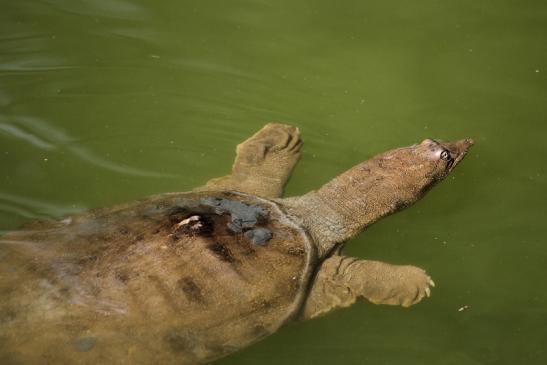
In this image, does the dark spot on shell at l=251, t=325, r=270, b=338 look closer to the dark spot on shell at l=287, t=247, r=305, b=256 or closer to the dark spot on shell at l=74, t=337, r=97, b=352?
the dark spot on shell at l=287, t=247, r=305, b=256

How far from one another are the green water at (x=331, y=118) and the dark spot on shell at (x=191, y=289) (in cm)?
80

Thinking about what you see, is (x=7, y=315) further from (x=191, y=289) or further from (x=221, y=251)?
(x=221, y=251)

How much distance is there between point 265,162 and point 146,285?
1.93 meters

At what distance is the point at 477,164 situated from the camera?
524 cm

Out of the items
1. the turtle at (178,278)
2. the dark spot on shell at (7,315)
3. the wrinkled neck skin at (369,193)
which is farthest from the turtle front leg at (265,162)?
the dark spot on shell at (7,315)

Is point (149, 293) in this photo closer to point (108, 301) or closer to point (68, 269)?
point (108, 301)

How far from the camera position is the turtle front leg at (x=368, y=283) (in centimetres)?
395

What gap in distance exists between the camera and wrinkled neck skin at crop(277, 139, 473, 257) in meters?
4.25

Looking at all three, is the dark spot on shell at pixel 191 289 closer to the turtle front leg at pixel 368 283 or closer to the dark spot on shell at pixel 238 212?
the dark spot on shell at pixel 238 212

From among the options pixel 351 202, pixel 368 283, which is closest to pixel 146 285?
pixel 368 283

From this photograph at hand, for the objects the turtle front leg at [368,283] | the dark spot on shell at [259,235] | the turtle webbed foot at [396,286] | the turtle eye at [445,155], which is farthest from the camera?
the turtle eye at [445,155]

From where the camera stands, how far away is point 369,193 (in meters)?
4.41

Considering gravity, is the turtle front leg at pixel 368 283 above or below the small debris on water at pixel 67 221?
below

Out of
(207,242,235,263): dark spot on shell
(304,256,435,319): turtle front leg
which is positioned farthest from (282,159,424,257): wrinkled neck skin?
(207,242,235,263): dark spot on shell
